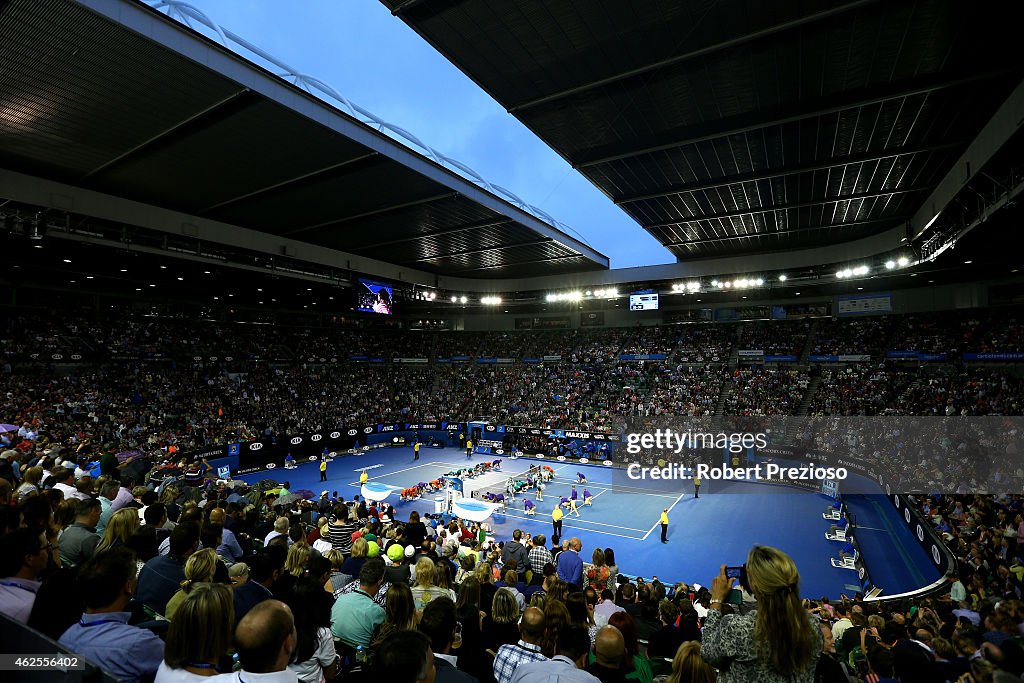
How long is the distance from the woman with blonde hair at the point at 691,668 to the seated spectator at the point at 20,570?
461 cm

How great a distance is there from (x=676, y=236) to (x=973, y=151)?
15419 millimetres

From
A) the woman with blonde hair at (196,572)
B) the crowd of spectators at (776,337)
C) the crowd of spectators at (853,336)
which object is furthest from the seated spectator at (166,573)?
the crowd of spectators at (776,337)

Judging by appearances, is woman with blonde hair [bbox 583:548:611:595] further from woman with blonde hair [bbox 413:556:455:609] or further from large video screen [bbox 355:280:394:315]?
large video screen [bbox 355:280:394:315]

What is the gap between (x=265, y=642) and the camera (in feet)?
7.41

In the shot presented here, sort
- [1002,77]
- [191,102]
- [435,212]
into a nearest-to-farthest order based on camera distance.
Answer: [1002,77]
[191,102]
[435,212]

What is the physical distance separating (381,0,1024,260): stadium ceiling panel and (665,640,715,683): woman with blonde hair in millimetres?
13333

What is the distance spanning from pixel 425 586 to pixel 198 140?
18.0 metres

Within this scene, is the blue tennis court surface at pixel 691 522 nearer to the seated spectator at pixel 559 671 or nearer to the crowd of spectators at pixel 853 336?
the seated spectator at pixel 559 671

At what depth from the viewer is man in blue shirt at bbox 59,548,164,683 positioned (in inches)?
114

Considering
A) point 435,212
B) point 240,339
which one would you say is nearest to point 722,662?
point 435,212

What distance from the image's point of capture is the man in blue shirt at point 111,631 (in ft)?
9.54

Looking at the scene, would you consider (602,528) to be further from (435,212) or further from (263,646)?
(263,646)

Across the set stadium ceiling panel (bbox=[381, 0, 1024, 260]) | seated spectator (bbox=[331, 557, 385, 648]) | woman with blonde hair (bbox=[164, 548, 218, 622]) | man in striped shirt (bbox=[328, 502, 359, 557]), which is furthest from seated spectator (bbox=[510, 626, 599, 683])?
stadium ceiling panel (bbox=[381, 0, 1024, 260])

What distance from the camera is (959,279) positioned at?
1170 inches
